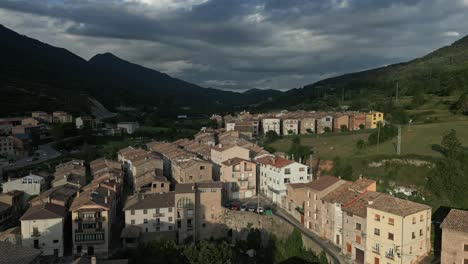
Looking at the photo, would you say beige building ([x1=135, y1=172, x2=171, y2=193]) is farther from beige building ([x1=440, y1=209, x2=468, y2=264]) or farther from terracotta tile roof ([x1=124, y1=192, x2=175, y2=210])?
beige building ([x1=440, y1=209, x2=468, y2=264])

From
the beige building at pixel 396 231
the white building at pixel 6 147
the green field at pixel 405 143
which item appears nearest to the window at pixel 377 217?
the beige building at pixel 396 231

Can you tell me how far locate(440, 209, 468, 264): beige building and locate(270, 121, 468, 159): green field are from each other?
17.4 metres

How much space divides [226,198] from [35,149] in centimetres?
5638

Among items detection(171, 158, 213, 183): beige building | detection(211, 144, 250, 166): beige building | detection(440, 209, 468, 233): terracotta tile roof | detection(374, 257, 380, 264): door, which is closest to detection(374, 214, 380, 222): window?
detection(374, 257, 380, 264): door

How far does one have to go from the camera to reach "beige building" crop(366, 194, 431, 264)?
2944 cm

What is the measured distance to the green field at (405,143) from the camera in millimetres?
48487

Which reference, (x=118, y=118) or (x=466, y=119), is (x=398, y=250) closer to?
(x=466, y=119)

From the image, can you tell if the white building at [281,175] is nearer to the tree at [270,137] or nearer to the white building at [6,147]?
the tree at [270,137]

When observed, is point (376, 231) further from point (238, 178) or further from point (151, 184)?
point (151, 184)

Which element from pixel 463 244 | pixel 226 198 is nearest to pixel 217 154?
pixel 226 198

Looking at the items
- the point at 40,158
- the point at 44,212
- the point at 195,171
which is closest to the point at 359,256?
the point at 195,171

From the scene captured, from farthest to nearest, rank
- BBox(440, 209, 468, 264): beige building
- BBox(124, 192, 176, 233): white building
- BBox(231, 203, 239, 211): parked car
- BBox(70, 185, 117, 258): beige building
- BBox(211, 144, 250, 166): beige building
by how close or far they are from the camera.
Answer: BBox(211, 144, 250, 166): beige building, BBox(231, 203, 239, 211): parked car, BBox(124, 192, 176, 233): white building, BBox(70, 185, 117, 258): beige building, BBox(440, 209, 468, 264): beige building

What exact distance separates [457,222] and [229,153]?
32.9 meters

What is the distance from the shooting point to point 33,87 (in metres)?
144
